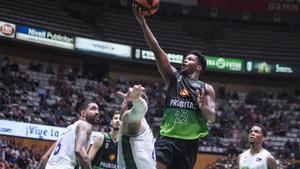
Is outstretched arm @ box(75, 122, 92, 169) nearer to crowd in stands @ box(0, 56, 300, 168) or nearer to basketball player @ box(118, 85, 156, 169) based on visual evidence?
basketball player @ box(118, 85, 156, 169)

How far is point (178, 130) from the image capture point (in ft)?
18.2

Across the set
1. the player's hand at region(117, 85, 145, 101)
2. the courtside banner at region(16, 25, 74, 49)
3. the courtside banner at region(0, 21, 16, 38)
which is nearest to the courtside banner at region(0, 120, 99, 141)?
the courtside banner at region(0, 21, 16, 38)

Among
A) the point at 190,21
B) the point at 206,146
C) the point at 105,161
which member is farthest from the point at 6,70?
the point at 105,161

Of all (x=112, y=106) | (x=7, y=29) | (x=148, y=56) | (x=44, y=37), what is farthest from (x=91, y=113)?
(x=148, y=56)

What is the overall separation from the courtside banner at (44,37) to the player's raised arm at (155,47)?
21420 mm

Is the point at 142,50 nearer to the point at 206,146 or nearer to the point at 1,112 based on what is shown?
the point at 206,146

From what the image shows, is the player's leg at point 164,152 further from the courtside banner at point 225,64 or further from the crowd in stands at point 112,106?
the courtside banner at point 225,64

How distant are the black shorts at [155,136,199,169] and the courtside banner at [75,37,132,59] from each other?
2329 centimetres

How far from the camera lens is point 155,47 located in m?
5.61

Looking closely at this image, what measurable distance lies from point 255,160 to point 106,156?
2.40 metres

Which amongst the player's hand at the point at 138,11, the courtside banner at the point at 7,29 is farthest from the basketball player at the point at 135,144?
the courtside banner at the point at 7,29

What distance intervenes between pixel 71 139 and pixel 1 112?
1506 centimetres

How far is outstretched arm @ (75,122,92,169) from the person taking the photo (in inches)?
254

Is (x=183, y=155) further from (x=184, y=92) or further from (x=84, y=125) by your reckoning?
(x=84, y=125)
